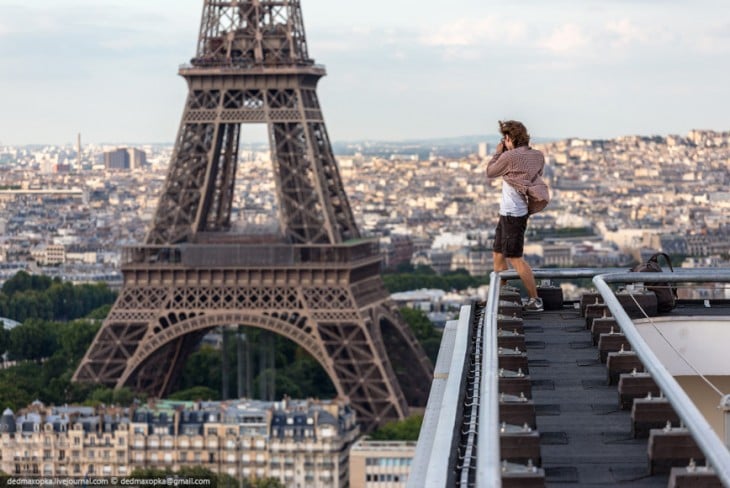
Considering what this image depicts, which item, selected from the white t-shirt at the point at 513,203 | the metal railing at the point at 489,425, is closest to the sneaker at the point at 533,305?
the white t-shirt at the point at 513,203

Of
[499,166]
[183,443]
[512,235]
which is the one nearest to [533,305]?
[512,235]

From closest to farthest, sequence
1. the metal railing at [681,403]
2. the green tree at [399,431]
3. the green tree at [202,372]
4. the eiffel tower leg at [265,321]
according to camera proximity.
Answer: the metal railing at [681,403] < the green tree at [399,431] < the eiffel tower leg at [265,321] < the green tree at [202,372]

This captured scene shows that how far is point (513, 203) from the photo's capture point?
1156 cm

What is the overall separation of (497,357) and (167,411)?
38151 mm

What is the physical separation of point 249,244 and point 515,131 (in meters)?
36.9

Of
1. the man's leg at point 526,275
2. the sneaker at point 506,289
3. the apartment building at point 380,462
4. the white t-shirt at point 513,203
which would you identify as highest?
the white t-shirt at point 513,203

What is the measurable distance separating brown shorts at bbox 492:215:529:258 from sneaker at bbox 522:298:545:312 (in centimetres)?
25

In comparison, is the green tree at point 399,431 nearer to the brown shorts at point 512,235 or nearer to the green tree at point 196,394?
the green tree at point 196,394

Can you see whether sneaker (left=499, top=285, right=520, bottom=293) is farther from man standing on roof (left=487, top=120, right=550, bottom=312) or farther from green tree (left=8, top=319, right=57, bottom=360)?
green tree (left=8, top=319, right=57, bottom=360)

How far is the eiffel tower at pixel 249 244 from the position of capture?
1836 inches

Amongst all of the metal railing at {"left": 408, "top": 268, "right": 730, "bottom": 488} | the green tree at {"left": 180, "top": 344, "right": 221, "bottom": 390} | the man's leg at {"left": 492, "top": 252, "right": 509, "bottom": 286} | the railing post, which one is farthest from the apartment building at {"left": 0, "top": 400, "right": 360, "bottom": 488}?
the railing post

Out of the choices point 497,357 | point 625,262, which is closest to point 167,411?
point 497,357

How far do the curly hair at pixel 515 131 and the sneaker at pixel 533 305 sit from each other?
2.67 ft

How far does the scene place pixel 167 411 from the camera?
4553cm
